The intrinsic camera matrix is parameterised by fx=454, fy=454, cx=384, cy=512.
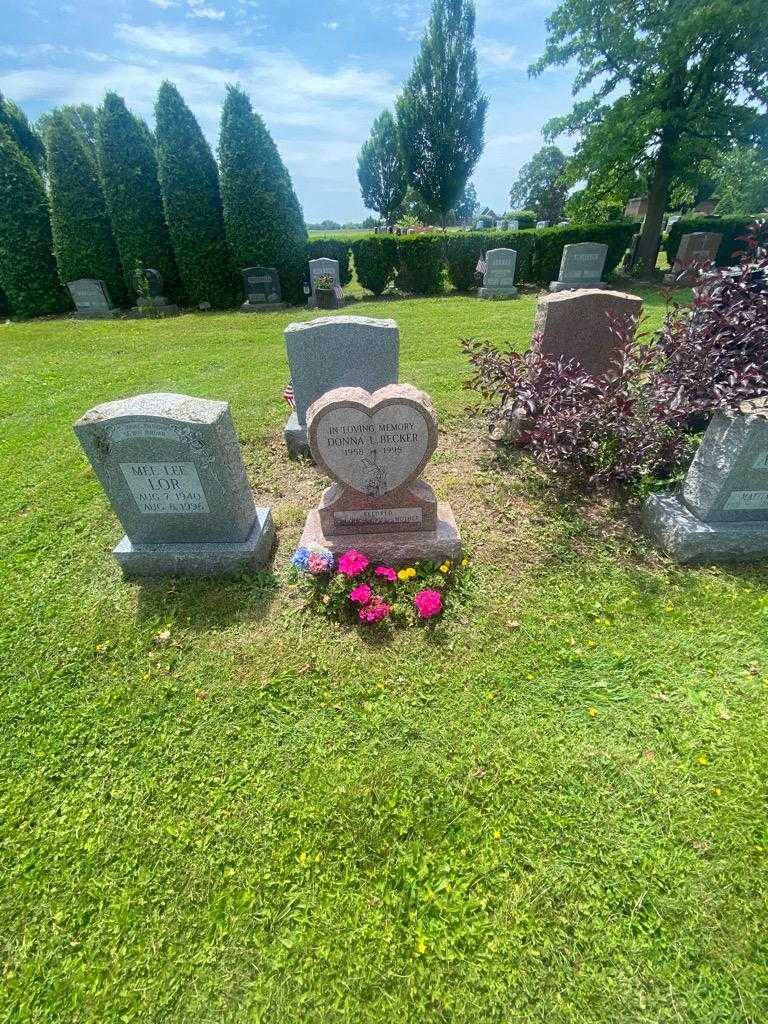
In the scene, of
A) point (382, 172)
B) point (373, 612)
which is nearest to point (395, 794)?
point (373, 612)

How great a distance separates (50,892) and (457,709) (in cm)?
198

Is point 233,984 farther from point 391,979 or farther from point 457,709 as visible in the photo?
point 457,709

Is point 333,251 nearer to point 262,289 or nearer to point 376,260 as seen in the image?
point 376,260

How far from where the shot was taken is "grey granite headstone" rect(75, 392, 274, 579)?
2930 millimetres

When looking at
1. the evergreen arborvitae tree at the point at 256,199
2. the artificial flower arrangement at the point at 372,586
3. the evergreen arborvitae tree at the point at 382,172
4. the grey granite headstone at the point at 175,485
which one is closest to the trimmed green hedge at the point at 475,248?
the evergreen arborvitae tree at the point at 256,199

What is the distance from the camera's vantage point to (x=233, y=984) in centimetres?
167

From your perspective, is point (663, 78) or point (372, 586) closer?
point (372, 586)

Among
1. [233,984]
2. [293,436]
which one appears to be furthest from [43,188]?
[233,984]

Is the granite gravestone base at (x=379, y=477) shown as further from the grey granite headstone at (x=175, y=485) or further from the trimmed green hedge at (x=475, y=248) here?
the trimmed green hedge at (x=475, y=248)

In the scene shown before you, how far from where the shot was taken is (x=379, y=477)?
3162 mm

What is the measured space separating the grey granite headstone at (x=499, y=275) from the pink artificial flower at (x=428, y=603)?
42.2 ft

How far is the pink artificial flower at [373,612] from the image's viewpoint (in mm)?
2904

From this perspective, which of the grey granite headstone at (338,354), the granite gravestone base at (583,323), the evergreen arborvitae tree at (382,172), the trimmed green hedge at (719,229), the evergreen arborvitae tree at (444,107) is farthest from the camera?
the evergreen arborvitae tree at (382,172)

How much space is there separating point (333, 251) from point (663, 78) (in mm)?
10429
